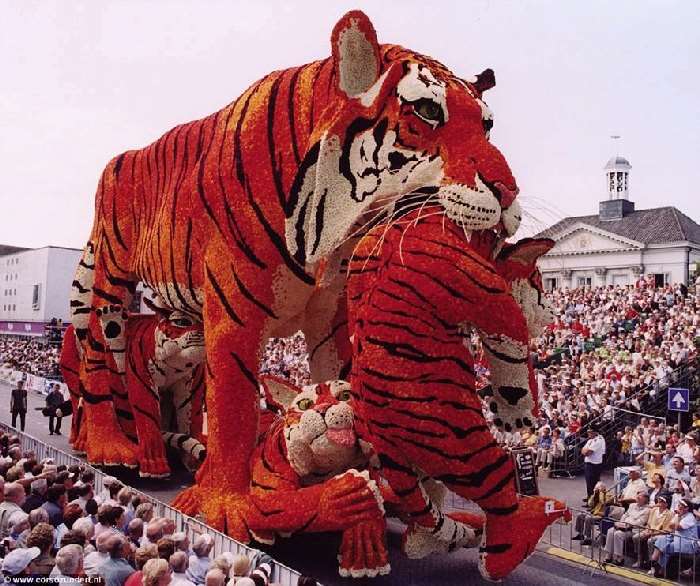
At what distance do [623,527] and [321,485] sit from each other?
420 centimetres

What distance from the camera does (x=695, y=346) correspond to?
1769cm

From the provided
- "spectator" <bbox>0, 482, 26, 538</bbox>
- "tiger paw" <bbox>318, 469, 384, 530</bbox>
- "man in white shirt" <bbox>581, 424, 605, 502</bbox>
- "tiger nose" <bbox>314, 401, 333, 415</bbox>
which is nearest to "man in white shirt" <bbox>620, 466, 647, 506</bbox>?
"man in white shirt" <bbox>581, 424, 605, 502</bbox>

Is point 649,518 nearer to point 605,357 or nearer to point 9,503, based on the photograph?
point 9,503

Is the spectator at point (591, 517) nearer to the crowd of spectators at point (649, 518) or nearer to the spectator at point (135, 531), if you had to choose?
the crowd of spectators at point (649, 518)

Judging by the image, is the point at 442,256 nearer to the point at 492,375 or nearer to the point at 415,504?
the point at 492,375

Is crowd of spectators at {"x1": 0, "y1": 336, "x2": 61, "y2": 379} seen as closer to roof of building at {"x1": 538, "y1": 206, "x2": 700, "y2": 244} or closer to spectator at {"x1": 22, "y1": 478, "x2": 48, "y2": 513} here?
spectator at {"x1": 22, "y1": 478, "x2": 48, "y2": 513}

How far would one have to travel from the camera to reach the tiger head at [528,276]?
7.03m

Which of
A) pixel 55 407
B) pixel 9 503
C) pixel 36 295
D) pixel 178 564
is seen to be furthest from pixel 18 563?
pixel 36 295

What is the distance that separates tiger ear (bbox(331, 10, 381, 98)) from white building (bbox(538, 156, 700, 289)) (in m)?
36.6

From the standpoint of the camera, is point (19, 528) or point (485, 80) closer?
point (19, 528)

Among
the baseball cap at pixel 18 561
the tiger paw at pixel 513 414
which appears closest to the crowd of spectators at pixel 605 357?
the tiger paw at pixel 513 414

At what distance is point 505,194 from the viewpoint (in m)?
6.32

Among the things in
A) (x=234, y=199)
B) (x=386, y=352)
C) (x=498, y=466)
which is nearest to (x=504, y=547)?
(x=498, y=466)

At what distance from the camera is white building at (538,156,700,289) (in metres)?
43.0
